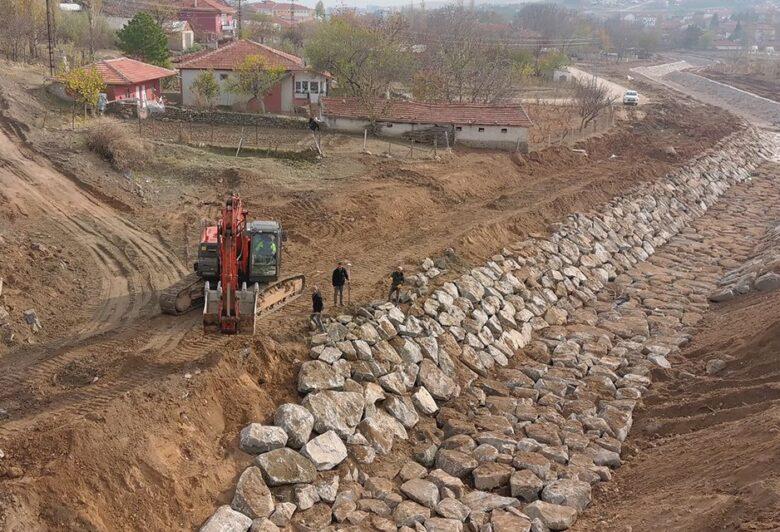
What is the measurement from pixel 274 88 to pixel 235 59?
3.31 m

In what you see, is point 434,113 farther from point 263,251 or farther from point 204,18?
point 204,18

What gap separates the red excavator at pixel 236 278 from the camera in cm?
1708

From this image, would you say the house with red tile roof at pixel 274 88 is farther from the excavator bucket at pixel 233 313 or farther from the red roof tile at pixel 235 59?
the excavator bucket at pixel 233 313

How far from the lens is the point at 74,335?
18.1 metres

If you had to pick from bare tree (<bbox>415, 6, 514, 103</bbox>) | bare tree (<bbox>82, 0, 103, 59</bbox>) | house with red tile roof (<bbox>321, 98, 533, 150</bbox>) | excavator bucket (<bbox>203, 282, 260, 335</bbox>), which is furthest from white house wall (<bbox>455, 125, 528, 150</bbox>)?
bare tree (<bbox>82, 0, 103, 59</bbox>)

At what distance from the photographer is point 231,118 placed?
136 feet

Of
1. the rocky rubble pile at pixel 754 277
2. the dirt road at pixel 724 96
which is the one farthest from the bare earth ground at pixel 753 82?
the rocky rubble pile at pixel 754 277

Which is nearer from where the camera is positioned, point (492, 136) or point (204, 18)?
point (492, 136)

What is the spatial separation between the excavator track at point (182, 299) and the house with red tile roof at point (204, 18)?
6892 cm

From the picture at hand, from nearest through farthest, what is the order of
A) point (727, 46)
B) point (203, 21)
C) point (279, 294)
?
point (279, 294)
point (203, 21)
point (727, 46)

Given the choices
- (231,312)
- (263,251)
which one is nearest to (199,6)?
(263,251)

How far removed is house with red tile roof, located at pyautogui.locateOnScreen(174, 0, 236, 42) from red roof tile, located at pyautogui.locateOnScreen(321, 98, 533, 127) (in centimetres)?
4649

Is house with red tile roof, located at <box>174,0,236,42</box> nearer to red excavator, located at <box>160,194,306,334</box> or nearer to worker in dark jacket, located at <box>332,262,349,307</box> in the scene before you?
red excavator, located at <box>160,194,306,334</box>

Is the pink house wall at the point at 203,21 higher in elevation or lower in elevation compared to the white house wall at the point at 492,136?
higher
